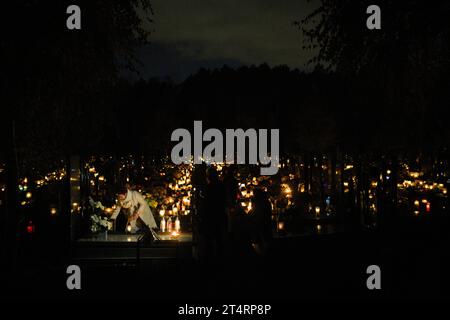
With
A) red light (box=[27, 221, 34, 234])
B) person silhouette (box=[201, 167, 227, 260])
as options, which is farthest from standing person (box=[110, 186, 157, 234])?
person silhouette (box=[201, 167, 227, 260])

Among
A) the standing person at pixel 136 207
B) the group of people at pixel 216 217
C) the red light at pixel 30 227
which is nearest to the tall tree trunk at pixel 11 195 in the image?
the group of people at pixel 216 217

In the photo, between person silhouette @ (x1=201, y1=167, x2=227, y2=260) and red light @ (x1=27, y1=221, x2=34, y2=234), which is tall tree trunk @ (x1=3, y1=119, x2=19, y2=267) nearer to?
person silhouette @ (x1=201, y1=167, x2=227, y2=260)

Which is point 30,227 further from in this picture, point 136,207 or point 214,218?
point 214,218

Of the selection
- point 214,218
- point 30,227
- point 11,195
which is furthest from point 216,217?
point 30,227

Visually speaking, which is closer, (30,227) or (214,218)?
(214,218)

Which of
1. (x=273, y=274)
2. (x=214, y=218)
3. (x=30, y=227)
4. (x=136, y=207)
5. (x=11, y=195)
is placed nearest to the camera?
(x=11, y=195)

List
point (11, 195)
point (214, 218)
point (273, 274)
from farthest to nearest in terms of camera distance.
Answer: point (214, 218) → point (273, 274) → point (11, 195)

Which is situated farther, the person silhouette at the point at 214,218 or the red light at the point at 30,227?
the red light at the point at 30,227

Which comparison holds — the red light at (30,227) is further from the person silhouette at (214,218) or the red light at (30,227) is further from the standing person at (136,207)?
the person silhouette at (214,218)

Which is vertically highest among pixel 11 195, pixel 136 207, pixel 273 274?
pixel 11 195

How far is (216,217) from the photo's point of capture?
10547 mm

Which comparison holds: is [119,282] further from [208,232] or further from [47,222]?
[47,222]

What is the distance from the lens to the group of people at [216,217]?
1053 centimetres
